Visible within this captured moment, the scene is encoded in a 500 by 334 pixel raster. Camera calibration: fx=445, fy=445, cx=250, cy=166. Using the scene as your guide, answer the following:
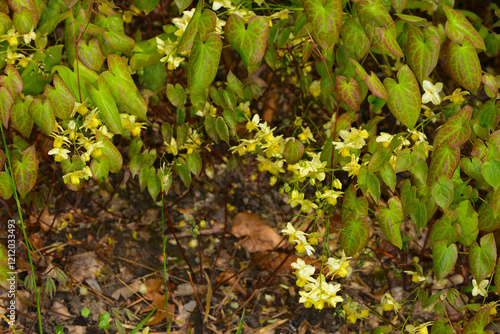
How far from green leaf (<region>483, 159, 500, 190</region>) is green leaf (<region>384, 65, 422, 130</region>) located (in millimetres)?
221

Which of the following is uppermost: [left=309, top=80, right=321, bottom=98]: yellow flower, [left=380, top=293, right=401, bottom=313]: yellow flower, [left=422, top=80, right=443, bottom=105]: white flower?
[left=422, top=80, right=443, bottom=105]: white flower

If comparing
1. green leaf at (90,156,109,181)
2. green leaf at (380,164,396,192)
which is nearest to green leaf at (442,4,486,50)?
green leaf at (380,164,396,192)

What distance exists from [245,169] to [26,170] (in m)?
1.02

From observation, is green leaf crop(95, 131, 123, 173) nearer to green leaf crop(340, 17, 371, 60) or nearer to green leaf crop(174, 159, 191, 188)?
green leaf crop(174, 159, 191, 188)

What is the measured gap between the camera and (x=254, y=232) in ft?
6.53

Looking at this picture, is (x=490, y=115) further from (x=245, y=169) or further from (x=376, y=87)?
(x=245, y=169)

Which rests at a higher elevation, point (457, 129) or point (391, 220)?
point (457, 129)

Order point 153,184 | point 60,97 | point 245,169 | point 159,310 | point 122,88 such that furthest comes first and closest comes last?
point 245,169 < point 159,310 < point 153,184 < point 122,88 < point 60,97

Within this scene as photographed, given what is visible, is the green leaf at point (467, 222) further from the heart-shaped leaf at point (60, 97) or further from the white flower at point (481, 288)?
the heart-shaped leaf at point (60, 97)

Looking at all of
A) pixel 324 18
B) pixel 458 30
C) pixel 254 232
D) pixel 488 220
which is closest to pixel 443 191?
pixel 488 220

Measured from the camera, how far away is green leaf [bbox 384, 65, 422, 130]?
1.22 m

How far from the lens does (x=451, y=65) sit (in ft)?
4.02

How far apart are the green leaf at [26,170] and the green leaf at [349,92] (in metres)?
0.95

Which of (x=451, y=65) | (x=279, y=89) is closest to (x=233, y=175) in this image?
(x=279, y=89)
